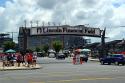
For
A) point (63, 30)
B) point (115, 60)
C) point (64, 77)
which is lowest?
point (64, 77)

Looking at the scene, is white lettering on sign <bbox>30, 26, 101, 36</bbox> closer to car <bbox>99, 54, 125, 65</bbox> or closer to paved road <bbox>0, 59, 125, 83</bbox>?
car <bbox>99, 54, 125, 65</bbox>

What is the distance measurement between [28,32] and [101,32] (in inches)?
516

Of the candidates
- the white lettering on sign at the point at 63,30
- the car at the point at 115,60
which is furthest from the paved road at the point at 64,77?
the white lettering on sign at the point at 63,30

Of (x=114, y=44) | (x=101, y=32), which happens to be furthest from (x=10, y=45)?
(x=101, y=32)

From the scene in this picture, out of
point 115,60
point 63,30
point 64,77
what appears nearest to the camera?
point 64,77

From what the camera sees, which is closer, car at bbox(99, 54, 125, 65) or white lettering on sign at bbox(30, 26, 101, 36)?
car at bbox(99, 54, 125, 65)

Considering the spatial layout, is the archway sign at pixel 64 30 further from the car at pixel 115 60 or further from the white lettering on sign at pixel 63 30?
the car at pixel 115 60

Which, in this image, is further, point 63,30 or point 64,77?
point 63,30

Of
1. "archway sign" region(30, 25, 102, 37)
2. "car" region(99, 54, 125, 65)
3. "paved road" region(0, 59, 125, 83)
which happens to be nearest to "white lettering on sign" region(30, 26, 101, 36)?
"archway sign" region(30, 25, 102, 37)

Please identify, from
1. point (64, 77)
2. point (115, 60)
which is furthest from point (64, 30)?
point (64, 77)

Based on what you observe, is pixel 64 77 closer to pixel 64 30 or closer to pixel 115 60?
pixel 115 60

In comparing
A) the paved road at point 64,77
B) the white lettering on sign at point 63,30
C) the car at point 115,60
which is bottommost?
the paved road at point 64,77

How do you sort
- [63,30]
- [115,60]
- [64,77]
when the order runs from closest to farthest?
[64,77] → [115,60] → [63,30]

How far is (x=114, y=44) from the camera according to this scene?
115500 mm
